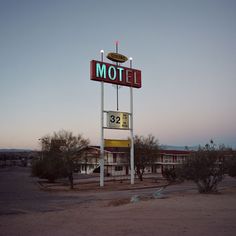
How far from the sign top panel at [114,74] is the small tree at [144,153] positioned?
29.9 feet

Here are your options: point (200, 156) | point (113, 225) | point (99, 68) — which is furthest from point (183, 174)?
point (99, 68)

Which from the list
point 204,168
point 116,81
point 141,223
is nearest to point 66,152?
point 116,81

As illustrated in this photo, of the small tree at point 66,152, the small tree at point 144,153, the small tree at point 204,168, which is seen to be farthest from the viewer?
the small tree at point 144,153

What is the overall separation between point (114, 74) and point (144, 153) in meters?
12.6

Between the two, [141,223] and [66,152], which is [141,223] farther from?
[66,152]

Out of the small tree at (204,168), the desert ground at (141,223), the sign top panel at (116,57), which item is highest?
the sign top panel at (116,57)

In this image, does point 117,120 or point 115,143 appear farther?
point 117,120

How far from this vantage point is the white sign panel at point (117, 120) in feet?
107

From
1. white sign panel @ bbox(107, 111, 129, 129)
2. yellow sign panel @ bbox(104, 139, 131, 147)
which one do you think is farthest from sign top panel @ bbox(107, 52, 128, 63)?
yellow sign panel @ bbox(104, 139, 131, 147)

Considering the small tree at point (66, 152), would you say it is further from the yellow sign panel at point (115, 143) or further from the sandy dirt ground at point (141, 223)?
the sandy dirt ground at point (141, 223)

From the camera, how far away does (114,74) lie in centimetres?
3350

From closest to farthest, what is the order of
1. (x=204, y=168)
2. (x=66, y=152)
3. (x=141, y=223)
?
(x=141, y=223), (x=204, y=168), (x=66, y=152)

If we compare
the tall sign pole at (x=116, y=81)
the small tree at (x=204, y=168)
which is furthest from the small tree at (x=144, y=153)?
the small tree at (x=204, y=168)

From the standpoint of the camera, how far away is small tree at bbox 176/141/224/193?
1975 cm
